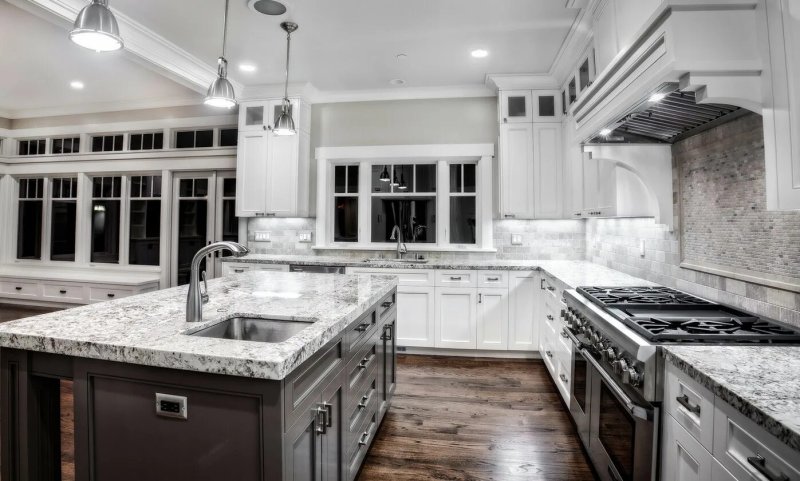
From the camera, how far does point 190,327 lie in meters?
1.42

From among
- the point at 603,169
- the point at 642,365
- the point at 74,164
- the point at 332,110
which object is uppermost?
the point at 332,110

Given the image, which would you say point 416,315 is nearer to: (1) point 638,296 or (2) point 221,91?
(1) point 638,296

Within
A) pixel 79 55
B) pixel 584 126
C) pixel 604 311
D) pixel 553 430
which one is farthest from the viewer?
pixel 79 55

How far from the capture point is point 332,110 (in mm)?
4676

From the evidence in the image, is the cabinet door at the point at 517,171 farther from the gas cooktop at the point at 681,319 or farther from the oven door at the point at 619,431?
the oven door at the point at 619,431

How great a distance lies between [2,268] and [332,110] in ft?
18.4

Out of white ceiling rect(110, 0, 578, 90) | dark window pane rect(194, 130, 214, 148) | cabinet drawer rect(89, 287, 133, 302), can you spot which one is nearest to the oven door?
white ceiling rect(110, 0, 578, 90)

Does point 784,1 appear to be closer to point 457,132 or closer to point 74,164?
point 457,132

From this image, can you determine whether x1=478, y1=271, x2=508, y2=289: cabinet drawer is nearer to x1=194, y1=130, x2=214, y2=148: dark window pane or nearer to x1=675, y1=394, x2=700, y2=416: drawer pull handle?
x1=675, y1=394, x2=700, y2=416: drawer pull handle

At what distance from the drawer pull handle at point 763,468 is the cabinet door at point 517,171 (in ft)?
10.8

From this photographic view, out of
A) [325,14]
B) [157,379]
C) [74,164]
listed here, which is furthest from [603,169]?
[74,164]

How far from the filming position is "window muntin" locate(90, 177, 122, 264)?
5.59 metres

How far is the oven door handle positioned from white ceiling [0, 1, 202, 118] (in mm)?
4321

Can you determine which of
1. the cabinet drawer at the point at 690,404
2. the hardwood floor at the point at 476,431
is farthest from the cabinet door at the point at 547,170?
the cabinet drawer at the point at 690,404
